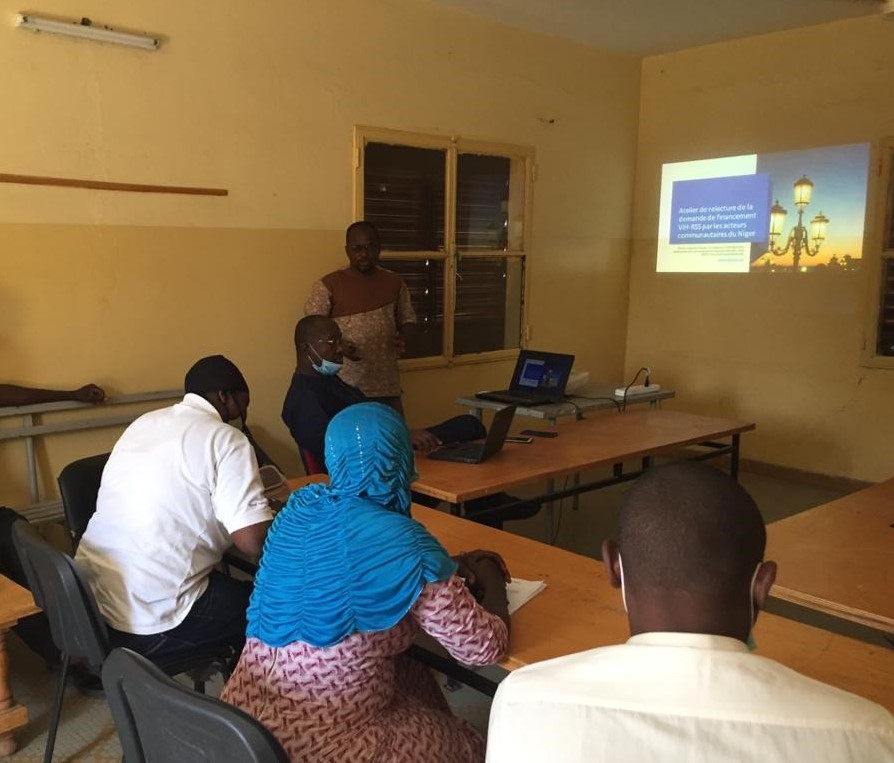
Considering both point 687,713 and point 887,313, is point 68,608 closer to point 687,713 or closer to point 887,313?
point 687,713

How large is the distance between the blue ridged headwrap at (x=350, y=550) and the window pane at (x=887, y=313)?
4614mm

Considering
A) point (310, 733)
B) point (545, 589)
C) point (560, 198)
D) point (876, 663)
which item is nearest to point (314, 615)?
point (310, 733)

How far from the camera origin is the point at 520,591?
1937 mm

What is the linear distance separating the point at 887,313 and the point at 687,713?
5183 mm

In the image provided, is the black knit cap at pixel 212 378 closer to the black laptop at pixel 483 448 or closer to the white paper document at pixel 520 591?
the white paper document at pixel 520 591

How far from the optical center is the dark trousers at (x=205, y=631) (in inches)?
85.4

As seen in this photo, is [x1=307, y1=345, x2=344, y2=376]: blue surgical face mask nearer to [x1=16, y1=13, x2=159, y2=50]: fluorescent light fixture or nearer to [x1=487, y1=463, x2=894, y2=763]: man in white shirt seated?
[x1=16, y1=13, x2=159, y2=50]: fluorescent light fixture

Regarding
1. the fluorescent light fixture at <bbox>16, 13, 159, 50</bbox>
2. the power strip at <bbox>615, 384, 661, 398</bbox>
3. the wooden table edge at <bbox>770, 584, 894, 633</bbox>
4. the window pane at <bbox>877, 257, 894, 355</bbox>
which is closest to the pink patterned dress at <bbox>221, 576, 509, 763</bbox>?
the wooden table edge at <bbox>770, 584, 894, 633</bbox>

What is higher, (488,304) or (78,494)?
(488,304)

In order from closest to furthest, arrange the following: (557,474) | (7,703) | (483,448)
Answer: (7,703) → (557,474) → (483,448)

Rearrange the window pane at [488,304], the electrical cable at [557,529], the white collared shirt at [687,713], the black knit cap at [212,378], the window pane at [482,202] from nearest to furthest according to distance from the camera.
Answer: the white collared shirt at [687,713]
the black knit cap at [212,378]
the electrical cable at [557,529]
the window pane at [482,202]
the window pane at [488,304]

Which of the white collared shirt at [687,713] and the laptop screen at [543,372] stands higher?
the white collared shirt at [687,713]

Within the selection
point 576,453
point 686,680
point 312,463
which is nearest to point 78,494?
point 312,463

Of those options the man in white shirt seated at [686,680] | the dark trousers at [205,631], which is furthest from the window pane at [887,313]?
the man in white shirt seated at [686,680]
